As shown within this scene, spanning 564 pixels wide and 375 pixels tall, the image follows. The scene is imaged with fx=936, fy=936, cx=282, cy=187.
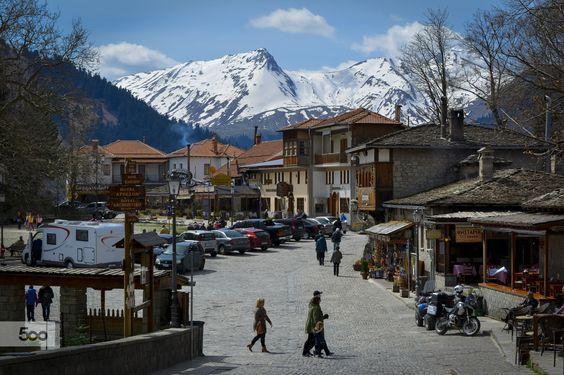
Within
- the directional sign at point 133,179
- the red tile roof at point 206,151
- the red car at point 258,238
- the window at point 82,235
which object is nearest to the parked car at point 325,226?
the red car at point 258,238

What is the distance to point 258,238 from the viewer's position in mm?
53750

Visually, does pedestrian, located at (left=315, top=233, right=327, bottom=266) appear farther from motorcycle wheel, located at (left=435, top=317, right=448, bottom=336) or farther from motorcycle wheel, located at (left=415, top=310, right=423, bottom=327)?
motorcycle wheel, located at (left=435, top=317, right=448, bottom=336)

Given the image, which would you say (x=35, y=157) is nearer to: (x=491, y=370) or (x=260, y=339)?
(x=260, y=339)

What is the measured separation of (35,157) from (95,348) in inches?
1687

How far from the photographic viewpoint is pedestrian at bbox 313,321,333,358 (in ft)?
72.5

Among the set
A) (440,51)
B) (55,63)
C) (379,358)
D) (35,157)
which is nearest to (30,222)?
(35,157)

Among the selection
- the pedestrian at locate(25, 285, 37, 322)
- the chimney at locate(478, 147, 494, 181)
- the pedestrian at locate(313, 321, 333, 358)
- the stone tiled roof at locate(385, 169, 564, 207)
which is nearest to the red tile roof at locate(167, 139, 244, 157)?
the chimney at locate(478, 147, 494, 181)

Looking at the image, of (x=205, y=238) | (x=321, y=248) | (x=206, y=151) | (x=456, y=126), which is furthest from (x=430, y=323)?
(x=206, y=151)

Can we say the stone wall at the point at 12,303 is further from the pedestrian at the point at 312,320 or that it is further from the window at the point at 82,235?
the window at the point at 82,235

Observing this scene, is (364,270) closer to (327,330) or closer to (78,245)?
(78,245)

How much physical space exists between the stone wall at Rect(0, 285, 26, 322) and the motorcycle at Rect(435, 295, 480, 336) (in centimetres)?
→ 1124

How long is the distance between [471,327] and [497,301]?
142 inches

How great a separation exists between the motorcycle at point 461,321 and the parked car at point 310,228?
35.4 meters

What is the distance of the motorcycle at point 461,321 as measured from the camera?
25047mm
